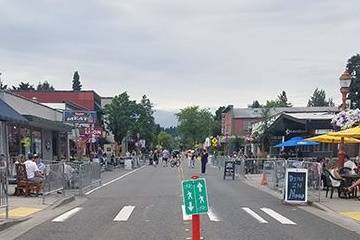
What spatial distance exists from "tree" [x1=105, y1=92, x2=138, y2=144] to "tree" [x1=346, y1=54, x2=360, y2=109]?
26.8m

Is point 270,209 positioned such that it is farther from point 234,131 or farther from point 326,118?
point 234,131

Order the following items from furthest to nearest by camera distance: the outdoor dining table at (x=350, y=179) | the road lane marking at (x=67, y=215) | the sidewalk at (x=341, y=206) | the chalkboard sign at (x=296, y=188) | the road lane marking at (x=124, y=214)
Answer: the outdoor dining table at (x=350, y=179) → the chalkboard sign at (x=296, y=188) → the sidewalk at (x=341, y=206) → the road lane marking at (x=67, y=215) → the road lane marking at (x=124, y=214)

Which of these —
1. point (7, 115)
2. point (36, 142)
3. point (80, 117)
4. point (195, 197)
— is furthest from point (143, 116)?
point (195, 197)

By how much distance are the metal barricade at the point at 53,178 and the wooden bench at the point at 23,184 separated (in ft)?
2.24

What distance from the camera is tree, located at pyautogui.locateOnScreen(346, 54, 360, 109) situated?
78938 mm

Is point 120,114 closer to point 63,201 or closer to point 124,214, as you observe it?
point 63,201

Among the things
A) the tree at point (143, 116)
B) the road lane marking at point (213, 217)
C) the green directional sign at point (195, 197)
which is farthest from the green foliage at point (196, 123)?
the green directional sign at point (195, 197)

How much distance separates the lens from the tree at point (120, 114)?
75.3m

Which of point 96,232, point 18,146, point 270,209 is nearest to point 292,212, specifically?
point 270,209

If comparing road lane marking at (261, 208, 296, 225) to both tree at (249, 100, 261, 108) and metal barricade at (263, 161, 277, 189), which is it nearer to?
metal barricade at (263, 161, 277, 189)

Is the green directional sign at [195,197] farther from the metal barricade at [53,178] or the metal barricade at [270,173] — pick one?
the metal barricade at [270,173]

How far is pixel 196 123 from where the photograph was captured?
16725 cm

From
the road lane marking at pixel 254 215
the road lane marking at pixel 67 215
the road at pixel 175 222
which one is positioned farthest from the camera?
the road lane marking at pixel 67 215

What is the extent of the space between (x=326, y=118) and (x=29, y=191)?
31.5 meters
